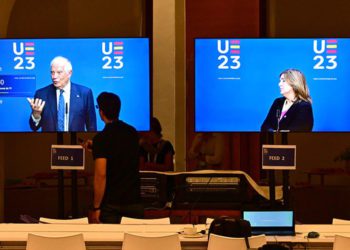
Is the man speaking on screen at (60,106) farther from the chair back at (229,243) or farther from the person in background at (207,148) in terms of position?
the chair back at (229,243)

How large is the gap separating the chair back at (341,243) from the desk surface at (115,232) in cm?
13

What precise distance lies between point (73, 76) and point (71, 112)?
0.38 metres

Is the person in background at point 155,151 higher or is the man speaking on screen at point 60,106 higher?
the man speaking on screen at point 60,106

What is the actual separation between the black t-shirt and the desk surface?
0.52 m

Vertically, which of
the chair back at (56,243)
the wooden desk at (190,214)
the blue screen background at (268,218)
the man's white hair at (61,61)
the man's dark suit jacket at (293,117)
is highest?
the man's white hair at (61,61)

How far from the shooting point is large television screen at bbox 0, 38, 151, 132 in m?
6.81

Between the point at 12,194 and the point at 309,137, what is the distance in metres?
4.88

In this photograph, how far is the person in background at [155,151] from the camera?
7.75 m

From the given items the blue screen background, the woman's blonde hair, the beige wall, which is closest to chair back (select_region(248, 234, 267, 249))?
the blue screen background

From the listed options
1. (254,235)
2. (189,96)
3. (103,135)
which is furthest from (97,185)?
(189,96)

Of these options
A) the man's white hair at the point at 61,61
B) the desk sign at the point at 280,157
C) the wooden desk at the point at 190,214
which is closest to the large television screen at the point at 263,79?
the desk sign at the point at 280,157

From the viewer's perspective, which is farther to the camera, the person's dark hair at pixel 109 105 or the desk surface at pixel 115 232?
the person's dark hair at pixel 109 105

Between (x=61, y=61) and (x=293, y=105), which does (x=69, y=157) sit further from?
(x=293, y=105)

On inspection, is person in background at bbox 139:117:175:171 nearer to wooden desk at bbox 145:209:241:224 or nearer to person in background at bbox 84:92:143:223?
wooden desk at bbox 145:209:241:224
